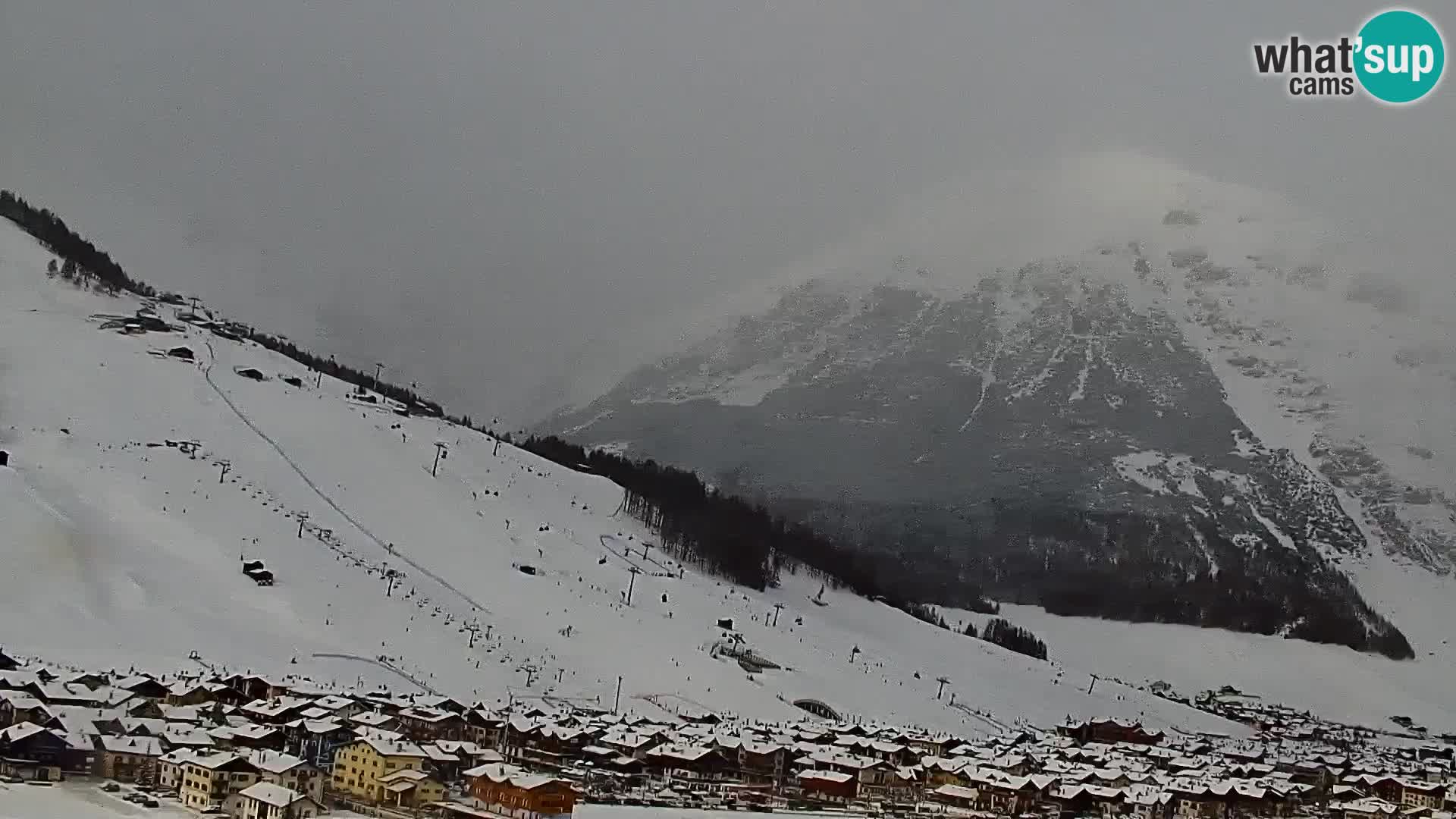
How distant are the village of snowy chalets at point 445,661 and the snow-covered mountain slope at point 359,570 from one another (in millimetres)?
100

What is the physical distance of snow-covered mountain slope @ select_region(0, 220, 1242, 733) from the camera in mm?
19312

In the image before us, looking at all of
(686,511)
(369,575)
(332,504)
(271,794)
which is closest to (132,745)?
(271,794)

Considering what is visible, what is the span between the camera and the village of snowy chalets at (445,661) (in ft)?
38.5

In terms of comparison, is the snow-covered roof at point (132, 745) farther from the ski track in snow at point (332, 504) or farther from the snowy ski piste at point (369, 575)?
the ski track in snow at point (332, 504)

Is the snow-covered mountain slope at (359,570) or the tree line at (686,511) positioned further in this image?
the tree line at (686,511)

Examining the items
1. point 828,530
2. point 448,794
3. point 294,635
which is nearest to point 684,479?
point 828,530

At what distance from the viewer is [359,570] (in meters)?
23.7

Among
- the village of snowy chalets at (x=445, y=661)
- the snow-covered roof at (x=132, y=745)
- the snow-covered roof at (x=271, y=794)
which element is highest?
the village of snowy chalets at (x=445, y=661)

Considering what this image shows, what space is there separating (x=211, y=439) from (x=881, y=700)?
15.2 m

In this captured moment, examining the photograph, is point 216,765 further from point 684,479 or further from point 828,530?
point 828,530

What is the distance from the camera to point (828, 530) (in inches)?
1874

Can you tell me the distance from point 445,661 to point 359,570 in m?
4.18

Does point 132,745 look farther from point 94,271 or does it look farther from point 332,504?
point 94,271

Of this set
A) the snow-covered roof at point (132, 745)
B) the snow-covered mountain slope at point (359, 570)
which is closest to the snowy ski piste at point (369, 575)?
the snow-covered mountain slope at point (359, 570)
